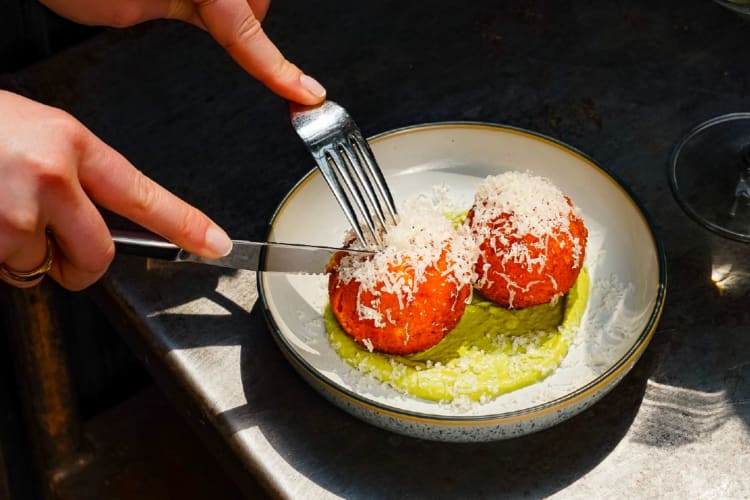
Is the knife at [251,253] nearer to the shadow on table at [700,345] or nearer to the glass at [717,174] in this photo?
the shadow on table at [700,345]

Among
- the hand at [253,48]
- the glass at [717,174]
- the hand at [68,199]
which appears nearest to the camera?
the hand at [68,199]

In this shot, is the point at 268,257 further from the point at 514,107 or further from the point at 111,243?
the point at 514,107

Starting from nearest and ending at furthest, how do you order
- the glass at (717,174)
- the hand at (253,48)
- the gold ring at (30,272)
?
1. the gold ring at (30,272)
2. the hand at (253,48)
3. the glass at (717,174)

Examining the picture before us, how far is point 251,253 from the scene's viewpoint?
137 cm

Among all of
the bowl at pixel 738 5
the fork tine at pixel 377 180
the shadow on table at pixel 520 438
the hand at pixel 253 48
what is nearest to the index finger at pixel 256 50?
the hand at pixel 253 48

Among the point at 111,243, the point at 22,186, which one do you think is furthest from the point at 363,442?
the point at 22,186

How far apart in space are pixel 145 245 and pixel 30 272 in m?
0.15

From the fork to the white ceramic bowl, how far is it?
0.37 ft

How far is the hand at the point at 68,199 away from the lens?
1.14 meters

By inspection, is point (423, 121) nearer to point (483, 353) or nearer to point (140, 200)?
point (483, 353)

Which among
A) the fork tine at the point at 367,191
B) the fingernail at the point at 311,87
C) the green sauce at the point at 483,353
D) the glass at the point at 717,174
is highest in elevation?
the fingernail at the point at 311,87

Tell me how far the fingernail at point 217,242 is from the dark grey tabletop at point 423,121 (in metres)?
0.26

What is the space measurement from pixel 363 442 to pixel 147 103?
3.05ft

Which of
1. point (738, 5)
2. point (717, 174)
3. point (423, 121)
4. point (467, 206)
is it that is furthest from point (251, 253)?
point (717, 174)
